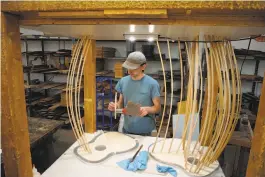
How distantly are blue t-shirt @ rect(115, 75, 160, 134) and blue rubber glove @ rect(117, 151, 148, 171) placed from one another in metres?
0.89

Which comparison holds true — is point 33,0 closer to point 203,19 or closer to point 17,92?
point 17,92

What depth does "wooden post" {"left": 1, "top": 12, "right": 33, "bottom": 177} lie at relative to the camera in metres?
0.60

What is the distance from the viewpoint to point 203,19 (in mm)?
561

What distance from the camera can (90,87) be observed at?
134cm

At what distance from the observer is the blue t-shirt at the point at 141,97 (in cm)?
199

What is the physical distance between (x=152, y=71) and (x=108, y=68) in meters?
1.06

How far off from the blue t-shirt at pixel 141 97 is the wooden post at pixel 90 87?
25.6 inches

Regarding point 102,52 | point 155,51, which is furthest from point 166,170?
point 155,51

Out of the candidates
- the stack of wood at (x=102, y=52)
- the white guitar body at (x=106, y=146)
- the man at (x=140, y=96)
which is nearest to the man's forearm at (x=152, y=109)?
the man at (x=140, y=96)

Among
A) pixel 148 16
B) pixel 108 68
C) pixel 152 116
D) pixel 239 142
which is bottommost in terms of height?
pixel 239 142

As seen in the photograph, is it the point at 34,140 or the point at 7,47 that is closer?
the point at 7,47

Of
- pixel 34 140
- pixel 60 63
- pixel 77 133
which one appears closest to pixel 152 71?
pixel 60 63

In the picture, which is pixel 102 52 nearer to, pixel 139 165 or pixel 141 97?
pixel 141 97

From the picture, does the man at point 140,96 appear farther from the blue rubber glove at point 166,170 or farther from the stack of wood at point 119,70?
the stack of wood at point 119,70
